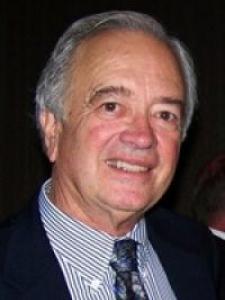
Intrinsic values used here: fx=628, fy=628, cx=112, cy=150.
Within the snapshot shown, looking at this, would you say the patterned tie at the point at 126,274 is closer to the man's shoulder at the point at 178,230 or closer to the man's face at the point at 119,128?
the man's face at the point at 119,128

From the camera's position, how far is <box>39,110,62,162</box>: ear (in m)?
1.54

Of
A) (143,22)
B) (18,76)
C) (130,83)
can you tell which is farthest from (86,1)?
(130,83)

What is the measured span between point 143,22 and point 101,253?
587mm

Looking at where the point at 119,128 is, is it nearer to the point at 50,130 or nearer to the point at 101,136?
the point at 101,136

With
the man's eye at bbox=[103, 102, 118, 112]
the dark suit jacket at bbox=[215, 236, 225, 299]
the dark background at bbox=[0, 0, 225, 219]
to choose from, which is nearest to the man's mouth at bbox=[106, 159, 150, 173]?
the man's eye at bbox=[103, 102, 118, 112]

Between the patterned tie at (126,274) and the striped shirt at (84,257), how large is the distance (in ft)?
0.05

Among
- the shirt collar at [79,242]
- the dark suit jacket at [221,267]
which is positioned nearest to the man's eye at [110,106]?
the shirt collar at [79,242]

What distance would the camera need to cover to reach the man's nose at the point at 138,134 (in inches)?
55.9

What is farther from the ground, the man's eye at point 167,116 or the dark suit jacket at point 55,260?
the man's eye at point 167,116

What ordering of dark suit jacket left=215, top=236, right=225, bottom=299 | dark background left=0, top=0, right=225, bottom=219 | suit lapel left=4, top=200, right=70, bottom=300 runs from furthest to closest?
dark background left=0, top=0, right=225, bottom=219, dark suit jacket left=215, top=236, right=225, bottom=299, suit lapel left=4, top=200, right=70, bottom=300

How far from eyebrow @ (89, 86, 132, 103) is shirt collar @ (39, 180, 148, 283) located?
0.29 meters

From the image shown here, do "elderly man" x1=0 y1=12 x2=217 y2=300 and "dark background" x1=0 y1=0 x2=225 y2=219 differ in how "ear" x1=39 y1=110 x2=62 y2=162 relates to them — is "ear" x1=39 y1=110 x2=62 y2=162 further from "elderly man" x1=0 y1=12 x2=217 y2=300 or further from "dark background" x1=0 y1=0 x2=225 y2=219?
"dark background" x1=0 y1=0 x2=225 y2=219

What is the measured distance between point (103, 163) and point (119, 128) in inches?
3.5

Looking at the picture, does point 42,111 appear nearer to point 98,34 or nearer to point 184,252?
point 98,34
